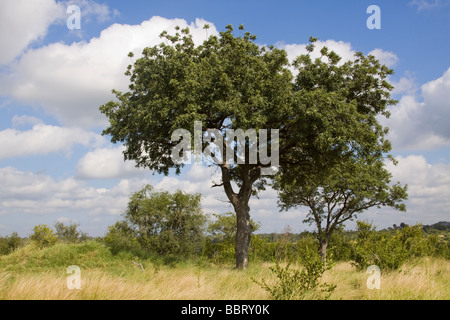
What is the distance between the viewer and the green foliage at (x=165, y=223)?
22.5 metres

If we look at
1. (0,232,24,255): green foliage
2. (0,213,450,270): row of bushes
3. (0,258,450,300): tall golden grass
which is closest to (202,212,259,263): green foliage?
(0,213,450,270): row of bushes

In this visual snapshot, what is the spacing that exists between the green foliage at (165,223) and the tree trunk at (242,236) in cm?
640

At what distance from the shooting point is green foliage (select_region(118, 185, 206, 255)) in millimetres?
22547

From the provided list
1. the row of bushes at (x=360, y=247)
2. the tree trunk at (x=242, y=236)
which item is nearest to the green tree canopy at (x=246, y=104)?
the tree trunk at (x=242, y=236)

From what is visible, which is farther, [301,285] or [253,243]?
[253,243]

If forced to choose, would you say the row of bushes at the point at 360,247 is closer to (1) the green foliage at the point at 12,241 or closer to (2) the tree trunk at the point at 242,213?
(2) the tree trunk at the point at 242,213

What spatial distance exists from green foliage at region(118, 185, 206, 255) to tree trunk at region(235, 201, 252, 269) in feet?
21.0

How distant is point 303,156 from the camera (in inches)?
723

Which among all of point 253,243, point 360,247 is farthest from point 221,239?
point 360,247

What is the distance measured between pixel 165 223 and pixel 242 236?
25.6 feet

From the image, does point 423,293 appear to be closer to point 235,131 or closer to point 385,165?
point 235,131

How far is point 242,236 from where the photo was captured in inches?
673

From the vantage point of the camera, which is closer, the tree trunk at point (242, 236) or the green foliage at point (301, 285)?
the green foliage at point (301, 285)

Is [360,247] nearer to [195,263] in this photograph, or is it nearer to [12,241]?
[195,263]
